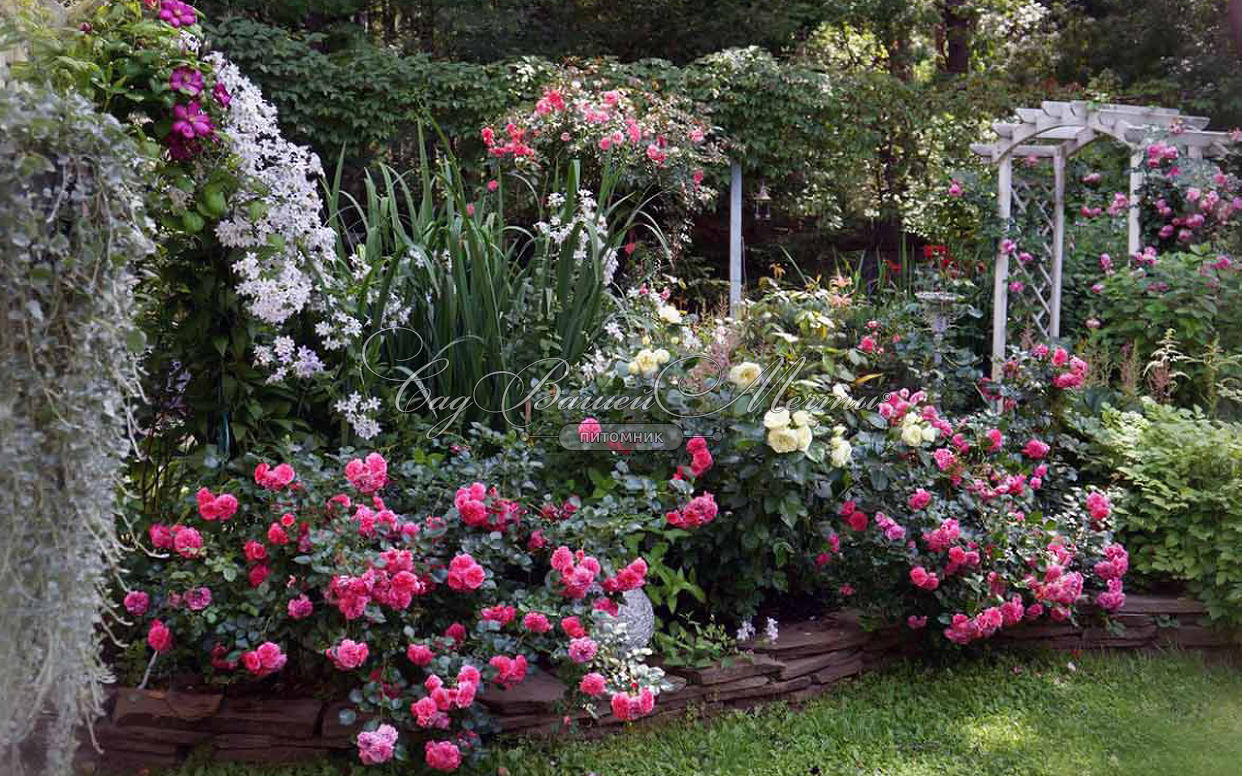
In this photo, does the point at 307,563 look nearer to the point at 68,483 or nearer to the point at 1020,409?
the point at 68,483

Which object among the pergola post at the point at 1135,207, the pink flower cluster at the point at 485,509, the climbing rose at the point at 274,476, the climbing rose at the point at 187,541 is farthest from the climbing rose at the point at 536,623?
the pergola post at the point at 1135,207

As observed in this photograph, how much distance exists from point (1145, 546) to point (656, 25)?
732 cm

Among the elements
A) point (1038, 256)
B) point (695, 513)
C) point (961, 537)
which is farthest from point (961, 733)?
point (1038, 256)

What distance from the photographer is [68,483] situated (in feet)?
5.61

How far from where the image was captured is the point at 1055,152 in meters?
5.37

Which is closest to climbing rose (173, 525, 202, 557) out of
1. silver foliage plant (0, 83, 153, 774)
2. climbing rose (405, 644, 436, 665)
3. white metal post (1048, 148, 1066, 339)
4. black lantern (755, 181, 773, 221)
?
silver foliage plant (0, 83, 153, 774)

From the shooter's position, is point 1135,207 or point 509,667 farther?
point 1135,207

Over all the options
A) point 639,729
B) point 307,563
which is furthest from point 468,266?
point 639,729

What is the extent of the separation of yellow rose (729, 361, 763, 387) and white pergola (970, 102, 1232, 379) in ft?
8.47

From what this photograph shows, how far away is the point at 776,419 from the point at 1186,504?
4.59 ft

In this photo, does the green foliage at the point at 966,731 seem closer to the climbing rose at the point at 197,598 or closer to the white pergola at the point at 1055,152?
the climbing rose at the point at 197,598

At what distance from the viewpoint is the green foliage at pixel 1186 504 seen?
2961 millimetres

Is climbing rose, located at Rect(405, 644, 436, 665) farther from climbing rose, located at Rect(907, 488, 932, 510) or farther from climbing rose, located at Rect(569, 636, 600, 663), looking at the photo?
climbing rose, located at Rect(907, 488, 932, 510)

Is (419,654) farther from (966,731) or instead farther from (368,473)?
(966,731)
